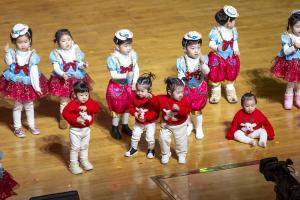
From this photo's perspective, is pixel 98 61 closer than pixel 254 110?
No

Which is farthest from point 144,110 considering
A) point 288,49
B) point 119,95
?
point 288,49

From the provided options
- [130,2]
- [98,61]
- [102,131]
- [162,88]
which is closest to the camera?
[102,131]

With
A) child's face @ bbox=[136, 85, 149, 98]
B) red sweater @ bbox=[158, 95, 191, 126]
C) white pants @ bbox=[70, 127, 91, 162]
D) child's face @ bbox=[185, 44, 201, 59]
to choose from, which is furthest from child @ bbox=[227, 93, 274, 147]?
white pants @ bbox=[70, 127, 91, 162]

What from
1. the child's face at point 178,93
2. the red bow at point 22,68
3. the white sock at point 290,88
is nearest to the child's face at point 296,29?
the white sock at point 290,88

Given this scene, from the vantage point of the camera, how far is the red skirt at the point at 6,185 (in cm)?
589

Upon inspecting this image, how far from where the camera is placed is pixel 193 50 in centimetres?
653

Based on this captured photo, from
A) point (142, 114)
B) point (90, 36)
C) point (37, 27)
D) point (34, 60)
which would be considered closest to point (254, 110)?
point (142, 114)

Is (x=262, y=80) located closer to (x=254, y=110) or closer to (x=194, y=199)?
(x=254, y=110)

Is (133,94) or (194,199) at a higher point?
(133,94)

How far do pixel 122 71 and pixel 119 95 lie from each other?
19 cm

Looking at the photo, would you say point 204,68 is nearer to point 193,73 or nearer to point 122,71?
point 193,73

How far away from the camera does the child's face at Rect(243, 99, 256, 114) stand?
658cm

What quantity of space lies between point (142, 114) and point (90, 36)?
2528 millimetres

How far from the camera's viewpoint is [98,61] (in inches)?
315
